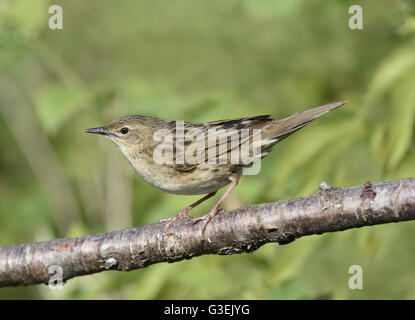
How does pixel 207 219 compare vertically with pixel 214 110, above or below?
below

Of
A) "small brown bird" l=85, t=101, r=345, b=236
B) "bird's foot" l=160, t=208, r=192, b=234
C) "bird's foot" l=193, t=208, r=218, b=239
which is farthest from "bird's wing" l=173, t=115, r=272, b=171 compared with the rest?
"bird's foot" l=193, t=208, r=218, b=239

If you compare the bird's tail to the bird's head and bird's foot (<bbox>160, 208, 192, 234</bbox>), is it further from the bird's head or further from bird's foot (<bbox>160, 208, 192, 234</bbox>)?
the bird's head

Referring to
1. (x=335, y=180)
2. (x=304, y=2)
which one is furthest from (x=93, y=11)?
(x=335, y=180)

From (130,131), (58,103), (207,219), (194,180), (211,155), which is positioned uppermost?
(58,103)

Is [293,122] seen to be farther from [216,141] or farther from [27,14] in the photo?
[27,14]

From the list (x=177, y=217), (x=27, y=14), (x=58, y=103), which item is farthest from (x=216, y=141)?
(x=27, y=14)

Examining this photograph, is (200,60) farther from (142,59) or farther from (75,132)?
(75,132)
